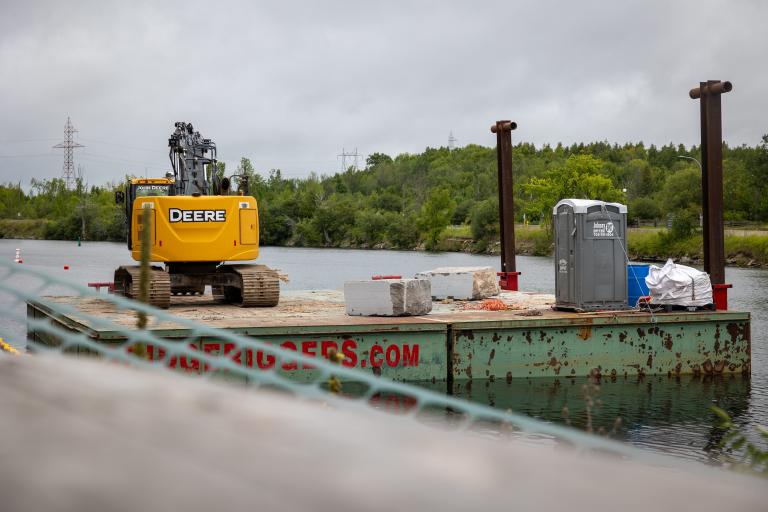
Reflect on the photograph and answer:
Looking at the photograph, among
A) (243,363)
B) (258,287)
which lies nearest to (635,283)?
(258,287)

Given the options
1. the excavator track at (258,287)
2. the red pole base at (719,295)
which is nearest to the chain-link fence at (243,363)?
the excavator track at (258,287)

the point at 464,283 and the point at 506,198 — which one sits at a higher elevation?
the point at 506,198

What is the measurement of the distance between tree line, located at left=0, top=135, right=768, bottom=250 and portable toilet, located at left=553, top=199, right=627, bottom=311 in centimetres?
3293

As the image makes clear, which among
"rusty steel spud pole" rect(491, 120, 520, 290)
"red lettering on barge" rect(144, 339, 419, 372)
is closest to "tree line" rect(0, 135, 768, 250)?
"rusty steel spud pole" rect(491, 120, 520, 290)

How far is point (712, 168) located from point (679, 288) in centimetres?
227

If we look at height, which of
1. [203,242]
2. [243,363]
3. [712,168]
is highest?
[712,168]

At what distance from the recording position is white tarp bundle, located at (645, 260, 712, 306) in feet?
49.1

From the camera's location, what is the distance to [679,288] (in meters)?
14.9

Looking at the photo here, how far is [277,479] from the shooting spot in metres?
2.01

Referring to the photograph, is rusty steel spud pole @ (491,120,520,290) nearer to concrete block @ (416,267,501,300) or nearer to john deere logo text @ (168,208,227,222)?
concrete block @ (416,267,501,300)

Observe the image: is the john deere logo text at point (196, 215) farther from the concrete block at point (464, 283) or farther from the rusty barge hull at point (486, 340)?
the concrete block at point (464, 283)

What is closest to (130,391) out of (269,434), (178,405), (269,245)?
(178,405)

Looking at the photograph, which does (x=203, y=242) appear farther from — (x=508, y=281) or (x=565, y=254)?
(x=508, y=281)

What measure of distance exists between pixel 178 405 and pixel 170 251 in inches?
558
